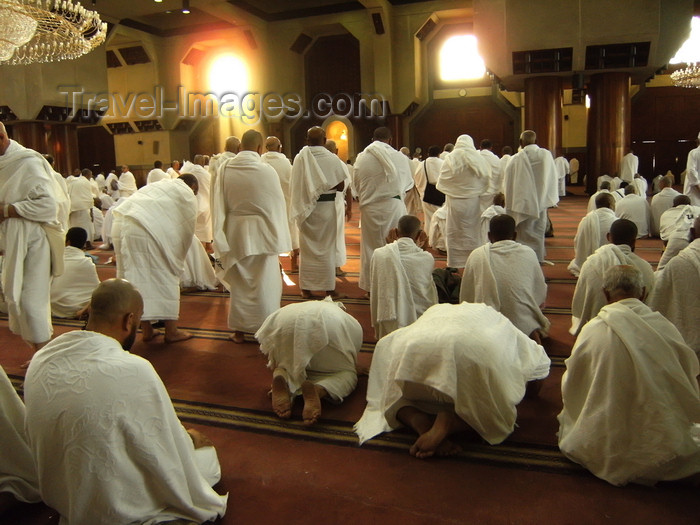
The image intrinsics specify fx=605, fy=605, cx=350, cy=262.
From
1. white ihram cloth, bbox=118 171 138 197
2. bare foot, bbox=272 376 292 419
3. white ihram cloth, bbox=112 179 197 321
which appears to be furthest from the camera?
white ihram cloth, bbox=118 171 138 197

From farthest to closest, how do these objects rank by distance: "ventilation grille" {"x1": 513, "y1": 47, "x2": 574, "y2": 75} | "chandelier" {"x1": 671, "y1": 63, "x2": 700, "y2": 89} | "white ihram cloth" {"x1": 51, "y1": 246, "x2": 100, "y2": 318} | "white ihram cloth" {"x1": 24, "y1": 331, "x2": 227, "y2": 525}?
"chandelier" {"x1": 671, "y1": 63, "x2": 700, "y2": 89}
"ventilation grille" {"x1": 513, "y1": 47, "x2": 574, "y2": 75}
"white ihram cloth" {"x1": 51, "y1": 246, "x2": 100, "y2": 318}
"white ihram cloth" {"x1": 24, "y1": 331, "x2": 227, "y2": 525}

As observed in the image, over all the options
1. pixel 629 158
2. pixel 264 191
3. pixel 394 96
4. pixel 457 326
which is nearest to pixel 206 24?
pixel 394 96

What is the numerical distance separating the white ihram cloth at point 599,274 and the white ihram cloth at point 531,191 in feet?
9.05

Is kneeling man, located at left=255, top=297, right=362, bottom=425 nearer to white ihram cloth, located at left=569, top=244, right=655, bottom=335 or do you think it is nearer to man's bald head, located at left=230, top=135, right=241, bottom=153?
white ihram cloth, located at left=569, top=244, right=655, bottom=335

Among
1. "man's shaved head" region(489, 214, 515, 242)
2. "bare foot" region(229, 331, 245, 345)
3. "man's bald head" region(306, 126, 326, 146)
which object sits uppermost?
"man's bald head" region(306, 126, 326, 146)

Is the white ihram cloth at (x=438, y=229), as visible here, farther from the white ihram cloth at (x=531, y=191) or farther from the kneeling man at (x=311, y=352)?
the kneeling man at (x=311, y=352)

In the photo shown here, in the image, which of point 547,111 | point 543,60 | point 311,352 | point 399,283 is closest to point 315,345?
point 311,352

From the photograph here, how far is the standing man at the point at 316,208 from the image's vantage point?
549cm

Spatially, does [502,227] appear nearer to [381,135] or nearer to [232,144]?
[232,144]

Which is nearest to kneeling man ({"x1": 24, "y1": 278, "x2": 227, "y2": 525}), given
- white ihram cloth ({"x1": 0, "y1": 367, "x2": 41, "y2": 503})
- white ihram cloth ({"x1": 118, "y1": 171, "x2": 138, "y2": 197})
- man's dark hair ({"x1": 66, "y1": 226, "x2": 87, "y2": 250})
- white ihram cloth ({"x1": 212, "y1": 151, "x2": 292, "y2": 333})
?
white ihram cloth ({"x1": 0, "y1": 367, "x2": 41, "y2": 503})

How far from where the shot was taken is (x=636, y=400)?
7.74ft

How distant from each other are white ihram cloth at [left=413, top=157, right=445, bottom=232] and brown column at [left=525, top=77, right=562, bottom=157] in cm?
581

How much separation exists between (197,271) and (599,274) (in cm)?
409

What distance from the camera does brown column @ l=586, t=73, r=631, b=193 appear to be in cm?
1356
